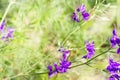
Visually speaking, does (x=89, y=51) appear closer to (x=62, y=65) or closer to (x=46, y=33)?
(x=62, y=65)

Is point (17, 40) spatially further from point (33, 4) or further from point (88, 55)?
point (88, 55)

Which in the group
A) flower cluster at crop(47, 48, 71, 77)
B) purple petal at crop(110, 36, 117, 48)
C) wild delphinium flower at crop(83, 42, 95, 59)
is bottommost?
flower cluster at crop(47, 48, 71, 77)

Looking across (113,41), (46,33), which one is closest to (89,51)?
(113,41)

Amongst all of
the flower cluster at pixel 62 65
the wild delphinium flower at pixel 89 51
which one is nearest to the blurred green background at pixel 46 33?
the flower cluster at pixel 62 65

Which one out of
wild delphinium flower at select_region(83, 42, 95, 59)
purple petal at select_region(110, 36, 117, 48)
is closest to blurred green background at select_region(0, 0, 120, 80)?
wild delphinium flower at select_region(83, 42, 95, 59)

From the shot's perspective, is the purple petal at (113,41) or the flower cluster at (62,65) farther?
the flower cluster at (62,65)

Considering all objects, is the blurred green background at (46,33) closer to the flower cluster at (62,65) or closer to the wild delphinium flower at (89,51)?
the flower cluster at (62,65)

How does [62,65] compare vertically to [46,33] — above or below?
below

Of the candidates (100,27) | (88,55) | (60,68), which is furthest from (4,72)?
(100,27)

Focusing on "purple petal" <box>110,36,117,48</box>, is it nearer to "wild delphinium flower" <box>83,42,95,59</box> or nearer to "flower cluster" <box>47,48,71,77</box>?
"wild delphinium flower" <box>83,42,95,59</box>

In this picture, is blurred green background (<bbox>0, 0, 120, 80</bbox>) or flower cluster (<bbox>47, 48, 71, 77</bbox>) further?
blurred green background (<bbox>0, 0, 120, 80</bbox>)

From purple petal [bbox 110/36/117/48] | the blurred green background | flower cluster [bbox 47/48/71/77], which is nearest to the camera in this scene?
purple petal [bbox 110/36/117/48]

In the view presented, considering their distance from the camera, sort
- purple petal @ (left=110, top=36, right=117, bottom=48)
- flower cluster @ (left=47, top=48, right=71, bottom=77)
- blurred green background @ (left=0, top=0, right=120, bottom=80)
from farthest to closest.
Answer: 1. blurred green background @ (left=0, top=0, right=120, bottom=80)
2. flower cluster @ (left=47, top=48, right=71, bottom=77)
3. purple petal @ (left=110, top=36, right=117, bottom=48)
